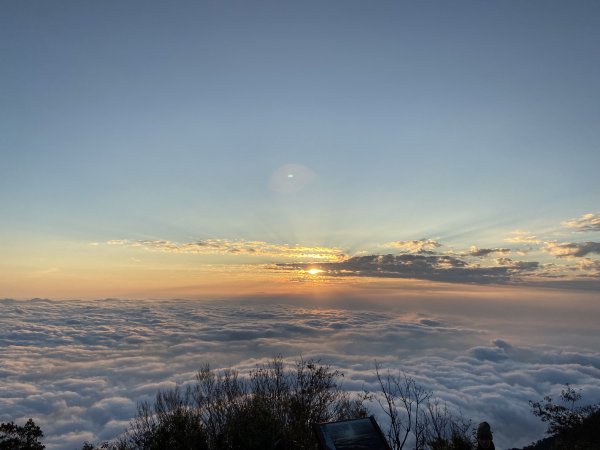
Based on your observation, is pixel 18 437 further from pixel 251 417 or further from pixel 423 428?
pixel 423 428

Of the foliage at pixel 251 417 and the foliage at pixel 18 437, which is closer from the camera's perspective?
the foliage at pixel 251 417

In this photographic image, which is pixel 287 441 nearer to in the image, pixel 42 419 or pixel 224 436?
pixel 224 436

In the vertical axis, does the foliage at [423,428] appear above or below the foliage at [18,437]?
below

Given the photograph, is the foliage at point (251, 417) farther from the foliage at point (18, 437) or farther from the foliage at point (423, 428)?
the foliage at point (423, 428)

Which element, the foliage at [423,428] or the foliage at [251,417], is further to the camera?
the foliage at [423,428]

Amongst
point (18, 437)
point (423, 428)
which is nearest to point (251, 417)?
point (18, 437)

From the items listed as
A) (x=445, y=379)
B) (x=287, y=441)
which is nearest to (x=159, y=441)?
(x=287, y=441)

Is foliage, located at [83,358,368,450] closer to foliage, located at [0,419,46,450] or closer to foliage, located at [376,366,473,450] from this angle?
foliage, located at [0,419,46,450]

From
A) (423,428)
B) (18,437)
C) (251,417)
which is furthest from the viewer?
(423,428)

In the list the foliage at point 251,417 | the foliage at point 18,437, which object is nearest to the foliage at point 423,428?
the foliage at point 251,417
